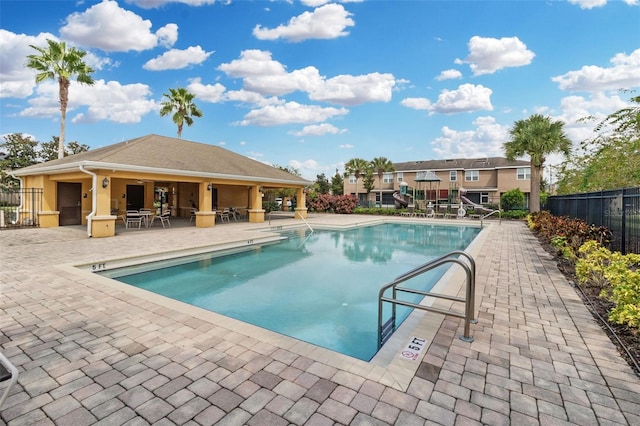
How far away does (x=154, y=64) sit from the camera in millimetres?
23906

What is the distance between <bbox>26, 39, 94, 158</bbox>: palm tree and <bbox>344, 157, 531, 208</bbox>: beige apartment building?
2618cm

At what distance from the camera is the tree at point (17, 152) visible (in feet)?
104

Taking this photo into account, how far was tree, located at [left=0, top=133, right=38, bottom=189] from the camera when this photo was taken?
31547 millimetres

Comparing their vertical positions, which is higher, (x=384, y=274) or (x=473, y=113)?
(x=473, y=113)

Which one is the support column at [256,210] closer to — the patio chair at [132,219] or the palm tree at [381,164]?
the patio chair at [132,219]

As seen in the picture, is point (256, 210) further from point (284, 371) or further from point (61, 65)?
point (284, 371)

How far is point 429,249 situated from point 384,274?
483 cm

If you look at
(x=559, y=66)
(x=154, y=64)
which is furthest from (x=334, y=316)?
(x=154, y=64)

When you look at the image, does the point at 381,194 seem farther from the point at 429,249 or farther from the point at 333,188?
the point at 429,249

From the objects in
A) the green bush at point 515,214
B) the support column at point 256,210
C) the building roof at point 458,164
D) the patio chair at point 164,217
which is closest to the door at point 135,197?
the patio chair at point 164,217

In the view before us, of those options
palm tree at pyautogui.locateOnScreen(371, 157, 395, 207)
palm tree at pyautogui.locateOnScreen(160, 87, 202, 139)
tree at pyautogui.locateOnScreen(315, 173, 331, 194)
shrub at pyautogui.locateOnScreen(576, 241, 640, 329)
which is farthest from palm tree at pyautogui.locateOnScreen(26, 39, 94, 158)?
tree at pyautogui.locateOnScreen(315, 173, 331, 194)

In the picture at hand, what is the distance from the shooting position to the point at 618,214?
8.12m

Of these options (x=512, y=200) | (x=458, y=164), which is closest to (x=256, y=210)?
(x=512, y=200)

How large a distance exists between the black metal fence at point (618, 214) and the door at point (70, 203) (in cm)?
2245
